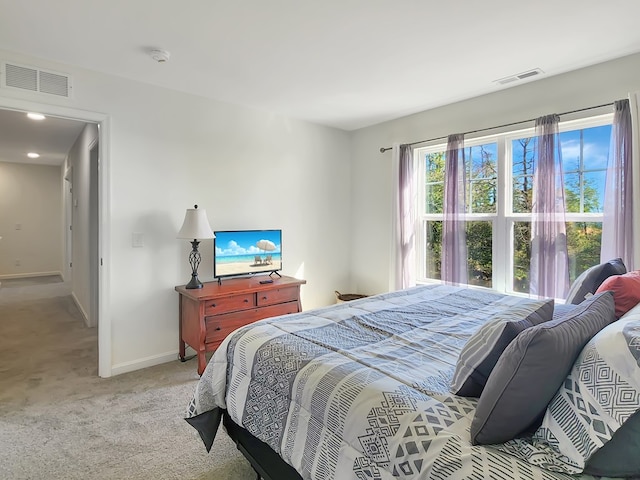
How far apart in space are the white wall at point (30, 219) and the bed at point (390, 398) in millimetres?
7824

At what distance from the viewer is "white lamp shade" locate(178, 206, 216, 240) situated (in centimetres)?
303

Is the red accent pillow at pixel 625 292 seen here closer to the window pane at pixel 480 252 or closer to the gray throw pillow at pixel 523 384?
the gray throw pillow at pixel 523 384

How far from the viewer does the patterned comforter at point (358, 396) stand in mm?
997

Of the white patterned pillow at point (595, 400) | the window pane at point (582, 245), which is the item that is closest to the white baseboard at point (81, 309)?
the white patterned pillow at point (595, 400)

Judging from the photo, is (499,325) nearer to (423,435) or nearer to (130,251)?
(423,435)

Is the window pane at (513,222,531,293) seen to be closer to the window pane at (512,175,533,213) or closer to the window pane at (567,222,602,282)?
the window pane at (512,175,533,213)

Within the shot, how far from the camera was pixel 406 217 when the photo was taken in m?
3.96

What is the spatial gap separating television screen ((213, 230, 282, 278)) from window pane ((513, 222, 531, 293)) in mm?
2232

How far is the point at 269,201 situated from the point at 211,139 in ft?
2.83

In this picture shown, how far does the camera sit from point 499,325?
119 cm

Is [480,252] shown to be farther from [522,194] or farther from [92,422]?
[92,422]

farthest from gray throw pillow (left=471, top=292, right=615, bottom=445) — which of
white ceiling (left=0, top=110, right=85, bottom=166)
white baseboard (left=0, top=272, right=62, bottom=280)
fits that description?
white baseboard (left=0, top=272, right=62, bottom=280)

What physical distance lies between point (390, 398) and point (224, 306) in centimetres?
216

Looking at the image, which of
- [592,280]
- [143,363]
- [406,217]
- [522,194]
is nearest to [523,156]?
[522,194]
